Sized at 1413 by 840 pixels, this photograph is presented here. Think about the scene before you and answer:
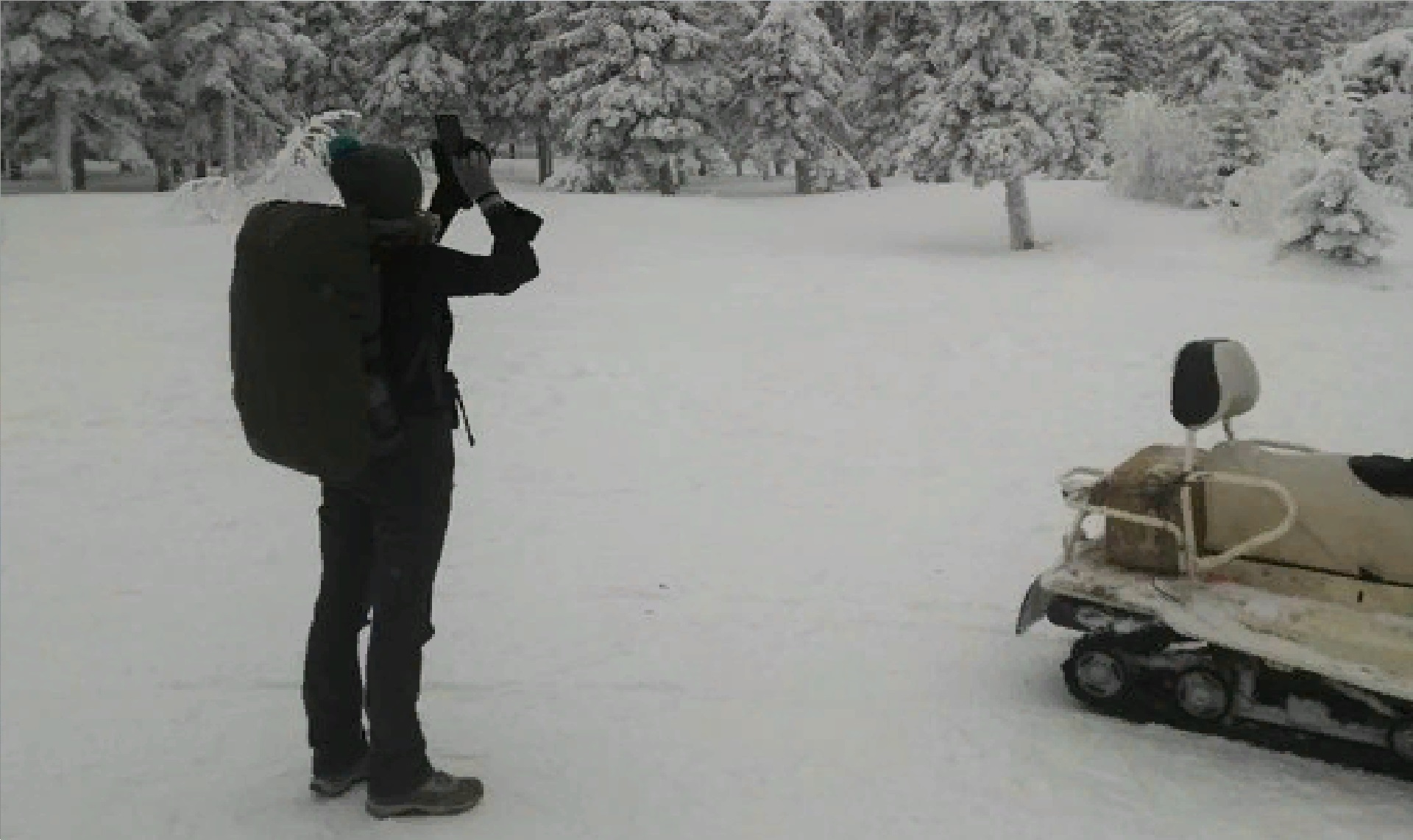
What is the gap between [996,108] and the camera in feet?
83.0

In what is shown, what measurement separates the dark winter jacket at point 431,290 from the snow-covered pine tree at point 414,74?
42.3 meters

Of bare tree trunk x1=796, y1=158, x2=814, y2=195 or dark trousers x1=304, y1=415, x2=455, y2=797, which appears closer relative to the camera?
dark trousers x1=304, y1=415, x2=455, y2=797

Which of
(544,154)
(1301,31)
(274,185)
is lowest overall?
(274,185)

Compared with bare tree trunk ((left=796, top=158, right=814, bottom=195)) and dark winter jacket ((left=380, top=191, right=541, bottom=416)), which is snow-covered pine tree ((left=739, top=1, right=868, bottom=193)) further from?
dark winter jacket ((left=380, top=191, right=541, bottom=416))

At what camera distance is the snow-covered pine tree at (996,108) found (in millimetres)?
24625

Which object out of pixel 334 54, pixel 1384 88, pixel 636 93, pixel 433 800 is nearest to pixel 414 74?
pixel 636 93

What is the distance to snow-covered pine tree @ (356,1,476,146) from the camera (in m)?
44.5

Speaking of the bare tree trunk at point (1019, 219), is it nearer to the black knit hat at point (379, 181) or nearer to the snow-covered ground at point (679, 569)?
the snow-covered ground at point (679, 569)

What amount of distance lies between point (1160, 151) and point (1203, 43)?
73.6ft

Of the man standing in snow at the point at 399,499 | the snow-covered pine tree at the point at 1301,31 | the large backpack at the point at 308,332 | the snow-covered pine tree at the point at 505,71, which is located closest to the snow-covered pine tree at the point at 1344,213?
the man standing in snow at the point at 399,499

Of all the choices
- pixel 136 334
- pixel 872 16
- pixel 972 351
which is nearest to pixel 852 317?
pixel 972 351

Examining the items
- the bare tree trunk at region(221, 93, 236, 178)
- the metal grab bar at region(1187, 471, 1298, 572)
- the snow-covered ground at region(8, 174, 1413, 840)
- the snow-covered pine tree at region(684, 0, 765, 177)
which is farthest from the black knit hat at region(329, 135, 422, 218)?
the bare tree trunk at region(221, 93, 236, 178)

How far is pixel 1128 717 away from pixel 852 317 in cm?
1120

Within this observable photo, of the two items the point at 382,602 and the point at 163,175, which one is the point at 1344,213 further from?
the point at 163,175
